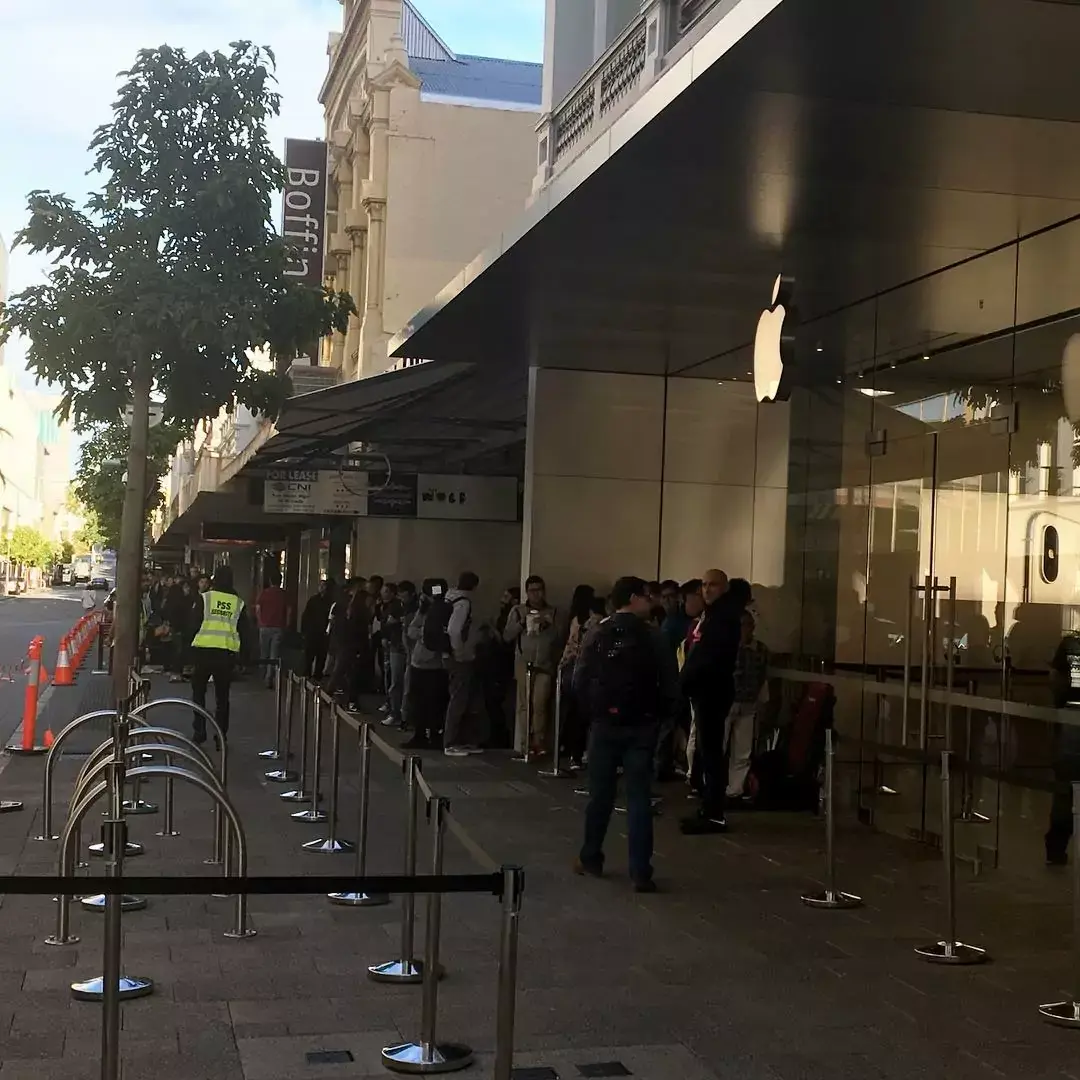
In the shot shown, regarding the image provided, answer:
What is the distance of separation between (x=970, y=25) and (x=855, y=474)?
263 inches

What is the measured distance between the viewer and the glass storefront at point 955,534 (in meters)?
9.58

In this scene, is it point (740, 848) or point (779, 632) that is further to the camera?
point (779, 632)

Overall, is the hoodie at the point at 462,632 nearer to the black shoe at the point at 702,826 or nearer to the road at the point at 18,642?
the black shoe at the point at 702,826

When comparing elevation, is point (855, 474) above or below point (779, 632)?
above

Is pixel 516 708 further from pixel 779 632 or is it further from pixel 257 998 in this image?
pixel 257 998

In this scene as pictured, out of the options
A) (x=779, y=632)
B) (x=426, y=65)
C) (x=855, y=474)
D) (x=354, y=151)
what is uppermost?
(x=426, y=65)

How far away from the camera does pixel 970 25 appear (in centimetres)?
605

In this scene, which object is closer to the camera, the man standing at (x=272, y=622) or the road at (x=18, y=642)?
the road at (x=18, y=642)

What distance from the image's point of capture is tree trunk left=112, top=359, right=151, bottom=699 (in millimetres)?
14281

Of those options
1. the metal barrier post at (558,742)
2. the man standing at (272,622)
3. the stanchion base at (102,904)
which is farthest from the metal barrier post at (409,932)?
the man standing at (272,622)

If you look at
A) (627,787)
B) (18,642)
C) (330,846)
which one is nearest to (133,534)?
(330,846)

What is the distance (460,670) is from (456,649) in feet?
0.82

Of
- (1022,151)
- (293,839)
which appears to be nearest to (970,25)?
(1022,151)

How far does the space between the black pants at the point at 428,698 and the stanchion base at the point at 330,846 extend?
5779mm
